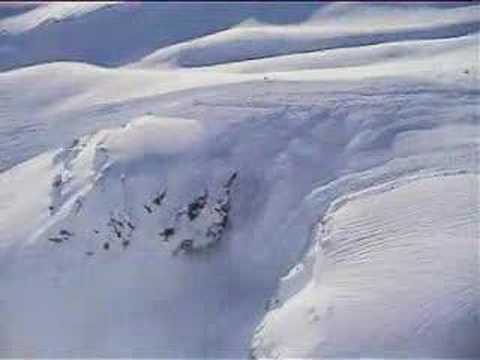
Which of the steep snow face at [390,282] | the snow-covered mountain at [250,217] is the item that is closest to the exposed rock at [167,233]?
the snow-covered mountain at [250,217]

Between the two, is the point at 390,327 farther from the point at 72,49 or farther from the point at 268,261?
the point at 72,49

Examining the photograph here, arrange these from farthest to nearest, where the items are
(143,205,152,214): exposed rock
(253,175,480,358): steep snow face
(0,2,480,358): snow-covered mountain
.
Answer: (143,205,152,214): exposed rock → (0,2,480,358): snow-covered mountain → (253,175,480,358): steep snow face

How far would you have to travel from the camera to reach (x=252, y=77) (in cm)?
1908

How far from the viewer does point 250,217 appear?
49.8 feet

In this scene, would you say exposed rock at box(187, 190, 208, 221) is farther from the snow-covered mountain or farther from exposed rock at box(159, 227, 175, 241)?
exposed rock at box(159, 227, 175, 241)

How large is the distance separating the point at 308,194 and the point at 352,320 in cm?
375

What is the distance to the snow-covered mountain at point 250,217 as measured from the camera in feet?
40.0

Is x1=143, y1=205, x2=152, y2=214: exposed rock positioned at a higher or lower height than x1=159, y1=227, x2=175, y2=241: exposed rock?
higher

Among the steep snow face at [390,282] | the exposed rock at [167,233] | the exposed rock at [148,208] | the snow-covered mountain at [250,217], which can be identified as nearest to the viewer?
the steep snow face at [390,282]

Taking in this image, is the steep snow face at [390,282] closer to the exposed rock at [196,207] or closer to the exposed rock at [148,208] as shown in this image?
the exposed rock at [196,207]

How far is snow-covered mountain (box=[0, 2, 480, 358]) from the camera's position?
12.2 metres

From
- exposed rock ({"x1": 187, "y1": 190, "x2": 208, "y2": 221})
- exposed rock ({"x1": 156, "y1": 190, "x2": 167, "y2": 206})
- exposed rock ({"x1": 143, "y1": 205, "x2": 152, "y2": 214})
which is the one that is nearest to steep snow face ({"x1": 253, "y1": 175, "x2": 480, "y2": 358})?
exposed rock ({"x1": 187, "y1": 190, "x2": 208, "y2": 221})

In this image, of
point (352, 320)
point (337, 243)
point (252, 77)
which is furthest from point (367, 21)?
point (352, 320)

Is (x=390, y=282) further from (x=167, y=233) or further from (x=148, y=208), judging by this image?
(x=148, y=208)
